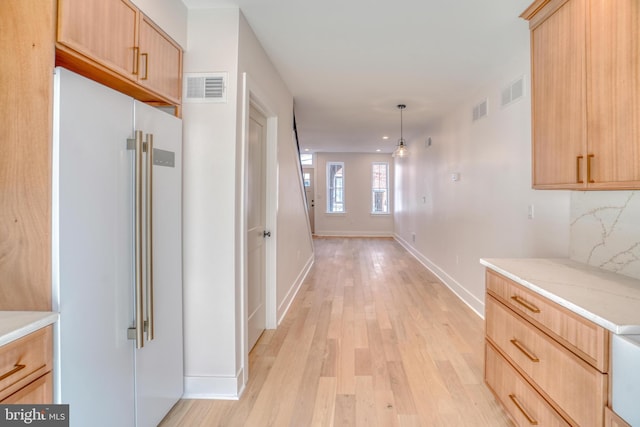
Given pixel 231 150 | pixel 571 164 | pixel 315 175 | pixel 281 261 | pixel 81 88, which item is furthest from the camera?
pixel 315 175

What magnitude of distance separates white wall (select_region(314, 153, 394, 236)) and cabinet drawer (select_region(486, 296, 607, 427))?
8.58m

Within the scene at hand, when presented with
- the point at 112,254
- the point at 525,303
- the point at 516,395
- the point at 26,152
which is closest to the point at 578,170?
the point at 525,303

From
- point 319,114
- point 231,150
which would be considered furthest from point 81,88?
point 319,114

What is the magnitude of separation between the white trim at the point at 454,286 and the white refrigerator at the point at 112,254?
3.12m

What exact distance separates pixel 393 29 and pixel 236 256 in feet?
6.57

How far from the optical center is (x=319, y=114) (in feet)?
17.3

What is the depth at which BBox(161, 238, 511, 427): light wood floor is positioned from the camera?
6.54 feet

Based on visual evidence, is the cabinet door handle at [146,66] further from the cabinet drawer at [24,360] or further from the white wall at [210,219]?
the cabinet drawer at [24,360]

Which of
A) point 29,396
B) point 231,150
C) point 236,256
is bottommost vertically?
point 29,396

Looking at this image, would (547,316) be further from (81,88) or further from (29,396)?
(81,88)

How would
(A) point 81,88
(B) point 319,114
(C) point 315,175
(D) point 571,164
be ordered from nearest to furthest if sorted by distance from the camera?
(A) point 81,88, (D) point 571,164, (B) point 319,114, (C) point 315,175

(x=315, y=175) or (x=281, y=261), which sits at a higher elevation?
(x=315, y=175)

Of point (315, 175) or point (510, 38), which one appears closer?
point (510, 38)

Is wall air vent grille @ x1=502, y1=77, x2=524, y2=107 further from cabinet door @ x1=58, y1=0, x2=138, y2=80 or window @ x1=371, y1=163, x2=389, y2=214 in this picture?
window @ x1=371, y1=163, x2=389, y2=214
